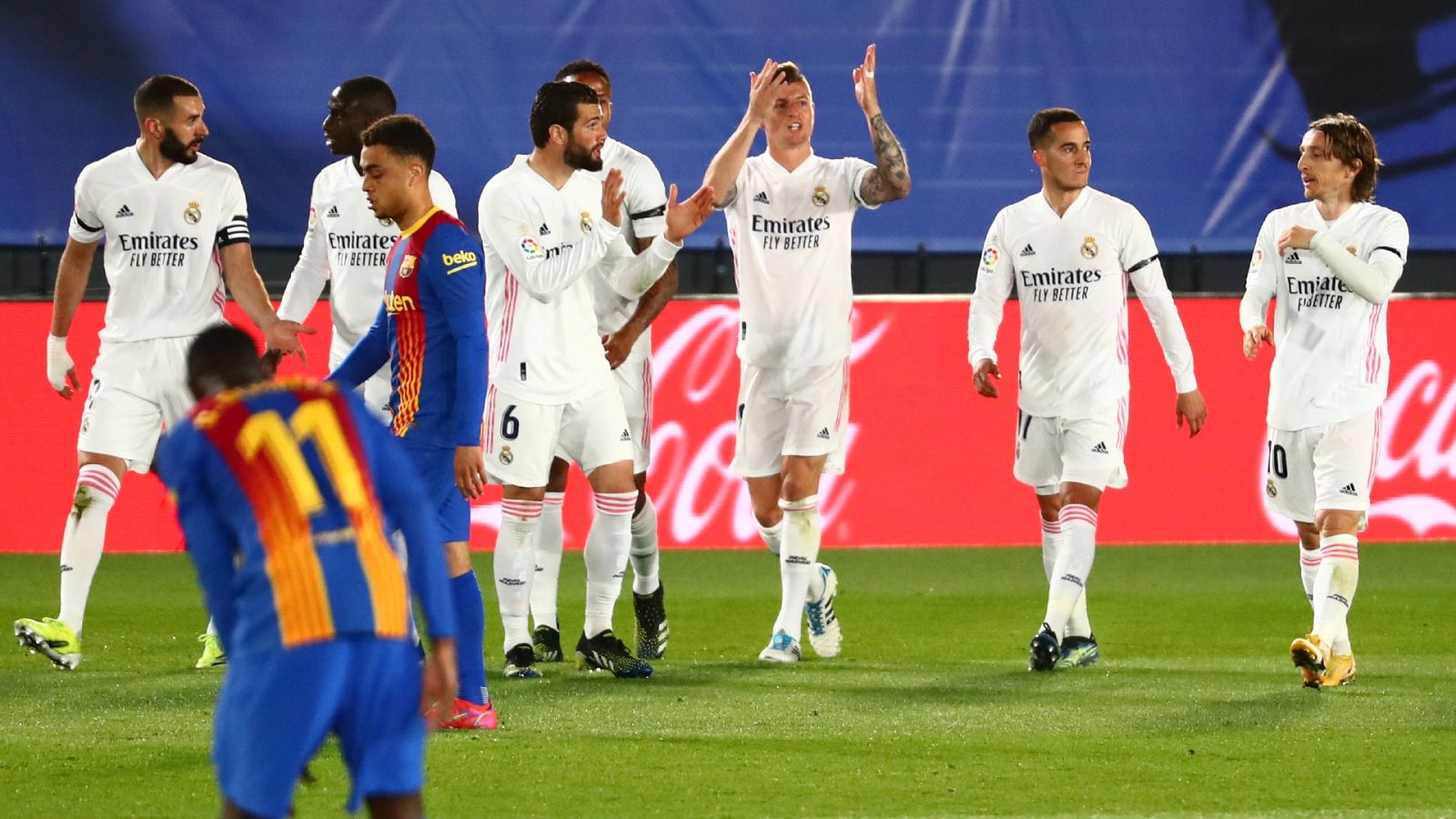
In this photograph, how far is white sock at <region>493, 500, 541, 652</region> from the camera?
23.5ft

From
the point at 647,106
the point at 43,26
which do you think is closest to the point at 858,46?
the point at 647,106

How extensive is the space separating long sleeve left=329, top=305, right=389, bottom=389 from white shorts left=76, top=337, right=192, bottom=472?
2.05 meters

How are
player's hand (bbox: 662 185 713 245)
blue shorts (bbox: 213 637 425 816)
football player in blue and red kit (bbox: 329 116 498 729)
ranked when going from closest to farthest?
blue shorts (bbox: 213 637 425 816) → football player in blue and red kit (bbox: 329 116 498 729) → player's hand (bbox: 662 185 713 245)

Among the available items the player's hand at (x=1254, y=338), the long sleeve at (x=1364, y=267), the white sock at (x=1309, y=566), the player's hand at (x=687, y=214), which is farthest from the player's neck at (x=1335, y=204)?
the player's hand at (x=687, y=214)

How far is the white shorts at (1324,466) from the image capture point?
7.20m

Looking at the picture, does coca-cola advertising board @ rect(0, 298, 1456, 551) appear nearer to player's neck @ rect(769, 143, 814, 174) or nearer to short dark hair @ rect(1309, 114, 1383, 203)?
player's neck @ rect(769, 143, 814, 174)

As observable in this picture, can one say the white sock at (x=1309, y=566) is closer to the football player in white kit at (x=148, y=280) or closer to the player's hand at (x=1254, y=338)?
the player's hand at (x=1254, y=338)

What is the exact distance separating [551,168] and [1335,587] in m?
3.15

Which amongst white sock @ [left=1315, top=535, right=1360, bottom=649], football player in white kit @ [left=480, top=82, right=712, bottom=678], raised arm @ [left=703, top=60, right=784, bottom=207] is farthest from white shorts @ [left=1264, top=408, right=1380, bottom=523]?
football player in white kit @ [left=480, top=82, right=712, bottom=678]

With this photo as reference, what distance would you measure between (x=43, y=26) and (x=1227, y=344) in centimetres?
740

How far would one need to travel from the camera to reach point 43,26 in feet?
39.7

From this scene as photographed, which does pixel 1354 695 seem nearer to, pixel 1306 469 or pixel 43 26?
pixel 1306 469

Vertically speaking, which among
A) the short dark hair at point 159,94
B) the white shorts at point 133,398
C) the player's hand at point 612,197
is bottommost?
the white shorts at point 133,398

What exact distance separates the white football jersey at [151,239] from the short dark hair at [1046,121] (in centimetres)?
307
